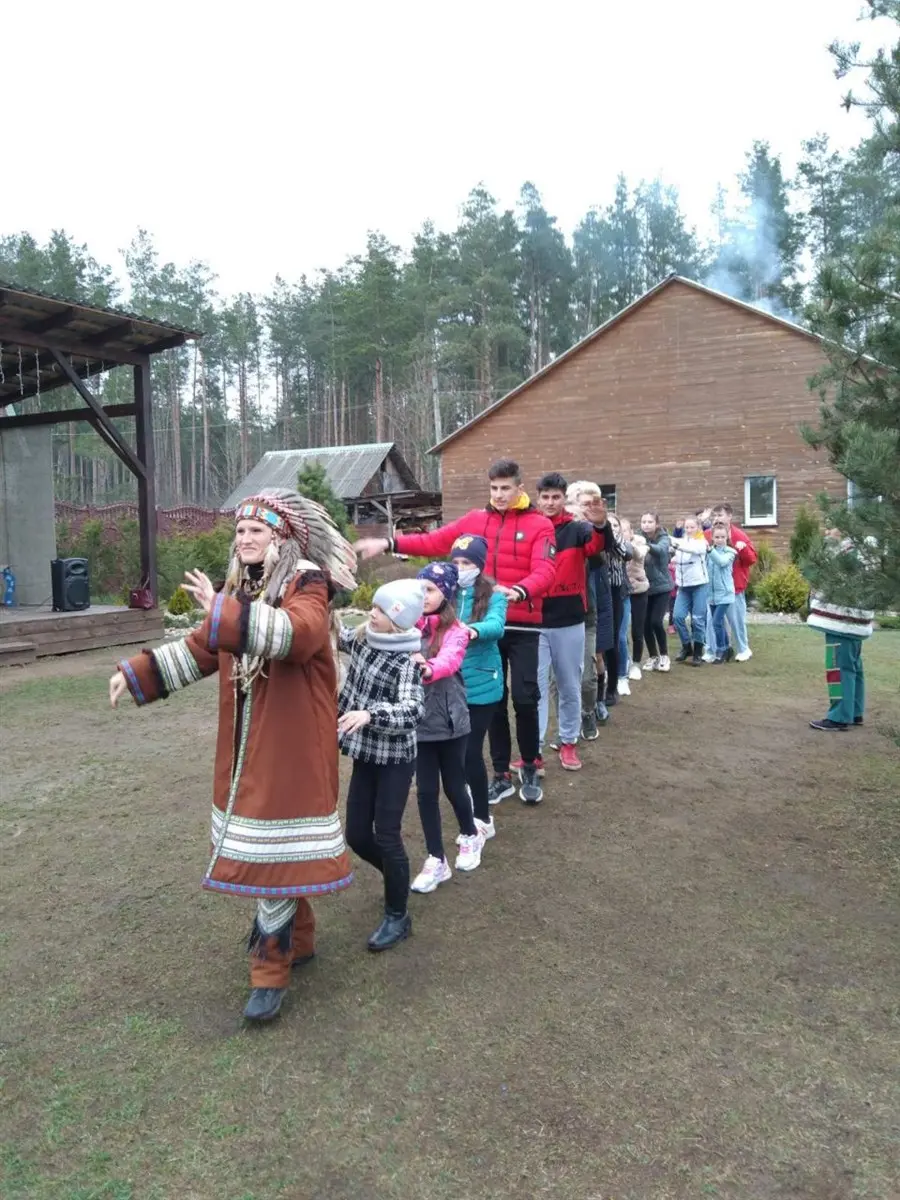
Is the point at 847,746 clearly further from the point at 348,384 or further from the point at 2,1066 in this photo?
the point at 348,384

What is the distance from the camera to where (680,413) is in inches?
842

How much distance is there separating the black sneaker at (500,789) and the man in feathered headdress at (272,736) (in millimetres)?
2215

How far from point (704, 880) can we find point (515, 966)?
1.14 metres

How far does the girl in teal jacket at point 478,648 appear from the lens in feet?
13.0

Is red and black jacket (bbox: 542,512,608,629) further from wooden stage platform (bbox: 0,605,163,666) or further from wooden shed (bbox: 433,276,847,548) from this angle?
wooden shed (bbox: 433,276,847,548)

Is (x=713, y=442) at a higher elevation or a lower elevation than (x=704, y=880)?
higher

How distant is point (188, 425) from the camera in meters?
52.3

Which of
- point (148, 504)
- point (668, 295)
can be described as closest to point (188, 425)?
point (668, 295)

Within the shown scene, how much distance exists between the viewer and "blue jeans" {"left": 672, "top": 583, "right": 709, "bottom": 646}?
9359mm

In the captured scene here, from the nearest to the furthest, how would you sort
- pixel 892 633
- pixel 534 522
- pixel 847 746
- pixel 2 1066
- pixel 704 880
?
pixel 2 1066
pixel 704 880
pixel 534 522
pixel 847 746
pixel 892 633

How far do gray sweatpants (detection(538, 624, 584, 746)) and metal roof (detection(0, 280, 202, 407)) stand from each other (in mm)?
7669

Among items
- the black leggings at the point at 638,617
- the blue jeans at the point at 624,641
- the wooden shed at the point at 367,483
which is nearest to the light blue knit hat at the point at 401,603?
the blue jeans at the point at 624,641

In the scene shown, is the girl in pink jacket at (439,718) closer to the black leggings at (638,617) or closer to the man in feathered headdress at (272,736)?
the man in feathered headdress at (272,736)

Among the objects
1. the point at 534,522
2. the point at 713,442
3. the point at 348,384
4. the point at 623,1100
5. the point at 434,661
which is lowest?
the point at 623,1100
